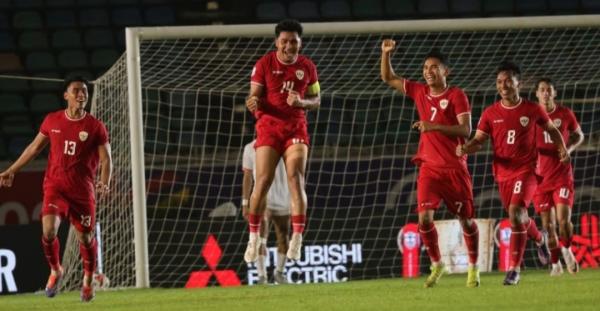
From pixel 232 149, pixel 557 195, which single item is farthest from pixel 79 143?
pixel 232 149

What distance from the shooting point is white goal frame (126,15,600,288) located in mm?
12680

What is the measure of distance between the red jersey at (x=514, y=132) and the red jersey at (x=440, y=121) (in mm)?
440

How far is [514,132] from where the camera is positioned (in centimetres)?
1074

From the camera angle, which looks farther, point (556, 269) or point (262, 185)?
point (556, 269)

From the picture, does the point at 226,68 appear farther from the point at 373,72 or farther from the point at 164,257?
the point at 164,257

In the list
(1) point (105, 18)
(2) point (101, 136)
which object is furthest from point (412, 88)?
(1) point (105, 18)

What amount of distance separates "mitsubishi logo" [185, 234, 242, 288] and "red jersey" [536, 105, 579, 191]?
10.7ft

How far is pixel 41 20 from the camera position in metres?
19.2

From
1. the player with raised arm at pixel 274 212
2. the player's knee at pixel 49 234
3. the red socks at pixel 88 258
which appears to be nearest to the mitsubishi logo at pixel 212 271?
the player with raised arm at pixel 274 212

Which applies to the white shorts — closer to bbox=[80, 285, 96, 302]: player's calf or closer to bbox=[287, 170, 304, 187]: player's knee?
bbox=[287, 170, 304, 187]: player's knee

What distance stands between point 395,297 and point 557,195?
11.9 ft

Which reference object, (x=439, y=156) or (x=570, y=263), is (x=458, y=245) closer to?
(x=570, y=263)

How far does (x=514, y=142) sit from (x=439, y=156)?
2.40 ft

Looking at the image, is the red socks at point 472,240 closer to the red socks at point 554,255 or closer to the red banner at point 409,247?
the red socks at point 554,255
